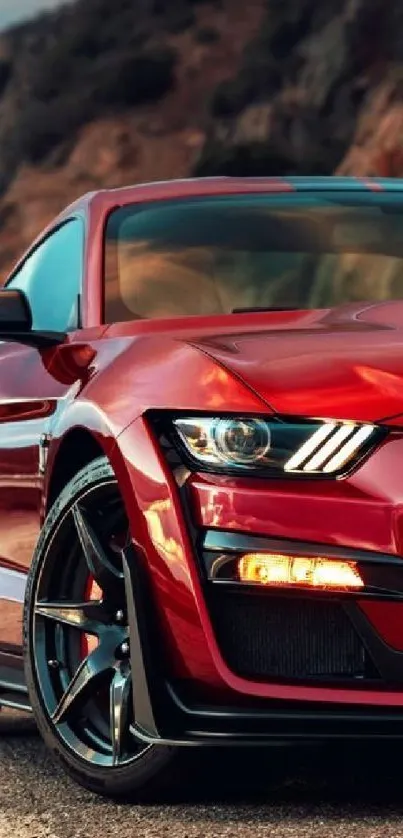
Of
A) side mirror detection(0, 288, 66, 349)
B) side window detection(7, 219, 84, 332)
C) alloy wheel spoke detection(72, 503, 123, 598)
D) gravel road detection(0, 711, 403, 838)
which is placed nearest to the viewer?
gravel road detection(0, 711, 403, 838)

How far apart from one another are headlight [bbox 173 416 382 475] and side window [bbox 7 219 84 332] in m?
1.71

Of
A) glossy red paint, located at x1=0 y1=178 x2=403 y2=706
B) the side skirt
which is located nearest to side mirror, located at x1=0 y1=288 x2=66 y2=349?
glossy red paint, located at x1=0 y1=178 x2=403 y2=706

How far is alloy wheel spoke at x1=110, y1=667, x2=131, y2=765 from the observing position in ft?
14.0

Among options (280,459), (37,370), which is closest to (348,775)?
(280,459)

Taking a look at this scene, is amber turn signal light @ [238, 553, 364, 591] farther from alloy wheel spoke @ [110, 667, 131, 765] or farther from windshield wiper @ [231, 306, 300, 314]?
windshield wiper @ [231, 306, 300, 314]

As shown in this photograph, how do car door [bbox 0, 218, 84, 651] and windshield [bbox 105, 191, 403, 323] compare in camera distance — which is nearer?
car door [bbox 0, 218, 84, 651]

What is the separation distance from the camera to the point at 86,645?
15.5 ft

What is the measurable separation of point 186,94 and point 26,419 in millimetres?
49009

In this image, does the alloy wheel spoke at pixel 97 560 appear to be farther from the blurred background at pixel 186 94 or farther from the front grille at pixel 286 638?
the blurred background at pixel 186 94

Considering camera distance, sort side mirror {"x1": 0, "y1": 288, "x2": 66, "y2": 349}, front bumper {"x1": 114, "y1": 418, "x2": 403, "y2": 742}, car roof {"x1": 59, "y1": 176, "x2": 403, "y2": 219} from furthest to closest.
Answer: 1. car roof {"x1": 59, "y1": 176, "x2": 403, "y2": 219}
2. side mirror {"x1": 0, "y1": 288, "x2": 66, "y2": 349}
3. front bumper {"x1": 114, "y1": 418, "x2": 403, "y2": 742}

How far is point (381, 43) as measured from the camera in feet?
136

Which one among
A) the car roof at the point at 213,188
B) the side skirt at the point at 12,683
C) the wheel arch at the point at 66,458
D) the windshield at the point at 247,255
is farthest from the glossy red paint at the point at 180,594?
the car roof at the point at 213,188

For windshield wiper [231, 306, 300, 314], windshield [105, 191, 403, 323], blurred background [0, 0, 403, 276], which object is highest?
windshield [105, 191, 403, 323]

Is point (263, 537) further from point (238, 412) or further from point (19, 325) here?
point (19, 325)
